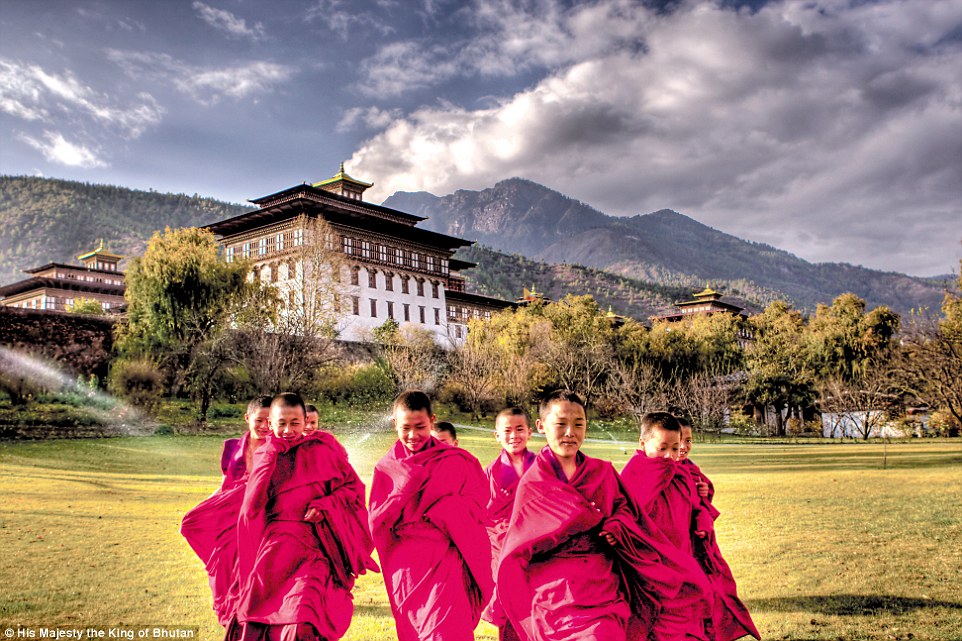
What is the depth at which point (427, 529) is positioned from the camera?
18.7 ft

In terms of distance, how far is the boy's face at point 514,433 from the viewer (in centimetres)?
671

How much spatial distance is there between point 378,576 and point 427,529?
5.68 meters

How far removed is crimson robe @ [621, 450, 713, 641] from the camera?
210 inches

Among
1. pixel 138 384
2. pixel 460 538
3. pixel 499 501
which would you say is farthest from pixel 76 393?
pixel 460 538

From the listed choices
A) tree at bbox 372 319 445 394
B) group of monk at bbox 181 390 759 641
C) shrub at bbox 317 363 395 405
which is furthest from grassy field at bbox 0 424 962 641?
tree at bbox 372 319 445 394

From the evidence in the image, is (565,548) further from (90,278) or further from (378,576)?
(90,278)

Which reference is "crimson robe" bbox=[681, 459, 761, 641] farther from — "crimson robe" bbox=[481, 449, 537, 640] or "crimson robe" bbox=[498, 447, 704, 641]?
"crimson robe" bbox=[481, 449, 537, 640]

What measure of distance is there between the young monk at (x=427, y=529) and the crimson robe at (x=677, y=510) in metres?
1.22

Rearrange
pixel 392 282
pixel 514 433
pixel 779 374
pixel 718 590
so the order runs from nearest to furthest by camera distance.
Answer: pixel 718 590, pixel 514 433, pixel 779 374, pixel 392 282

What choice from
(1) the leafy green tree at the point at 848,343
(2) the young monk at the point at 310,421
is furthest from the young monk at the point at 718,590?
(1) the leafy green tree at the point at 848,343

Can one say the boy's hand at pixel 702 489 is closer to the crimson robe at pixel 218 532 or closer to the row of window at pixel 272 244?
the crimson robe at pixel 218 532

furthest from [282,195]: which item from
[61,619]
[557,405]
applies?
[557,405]

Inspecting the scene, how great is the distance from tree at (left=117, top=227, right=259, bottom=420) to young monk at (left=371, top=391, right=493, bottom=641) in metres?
28.9

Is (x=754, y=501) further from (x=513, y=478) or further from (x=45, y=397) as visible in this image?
(x=45, y=397)
